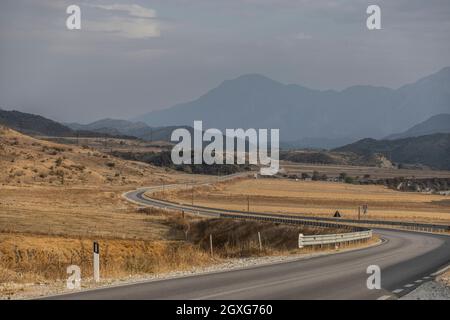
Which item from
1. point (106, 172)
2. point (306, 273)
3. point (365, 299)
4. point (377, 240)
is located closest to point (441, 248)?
point (377, 240)

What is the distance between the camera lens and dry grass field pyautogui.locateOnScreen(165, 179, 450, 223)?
90.4 metres

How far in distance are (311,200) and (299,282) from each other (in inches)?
3613

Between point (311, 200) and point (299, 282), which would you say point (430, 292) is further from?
point (311, 200)

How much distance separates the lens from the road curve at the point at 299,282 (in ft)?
55.1

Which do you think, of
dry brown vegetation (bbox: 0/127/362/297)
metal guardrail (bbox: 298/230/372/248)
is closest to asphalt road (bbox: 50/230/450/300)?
dry brown vegetation (bbox: 0/127/362/297)

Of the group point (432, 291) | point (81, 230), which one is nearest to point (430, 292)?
point (432, 291)

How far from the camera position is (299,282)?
1941 cm

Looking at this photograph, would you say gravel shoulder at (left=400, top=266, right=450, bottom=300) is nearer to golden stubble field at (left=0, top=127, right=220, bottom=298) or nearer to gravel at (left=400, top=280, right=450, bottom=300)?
gravel at (left=400, top=280, right=450, bottom=300)

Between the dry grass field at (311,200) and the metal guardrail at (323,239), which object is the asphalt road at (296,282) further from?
the dry grass field at (311,200)

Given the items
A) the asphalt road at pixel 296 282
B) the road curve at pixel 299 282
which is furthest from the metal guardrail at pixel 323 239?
the asphalt road at pixel 296 282

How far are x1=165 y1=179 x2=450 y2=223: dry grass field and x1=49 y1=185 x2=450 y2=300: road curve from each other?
173 feet

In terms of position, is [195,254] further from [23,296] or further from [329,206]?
[329,206]
